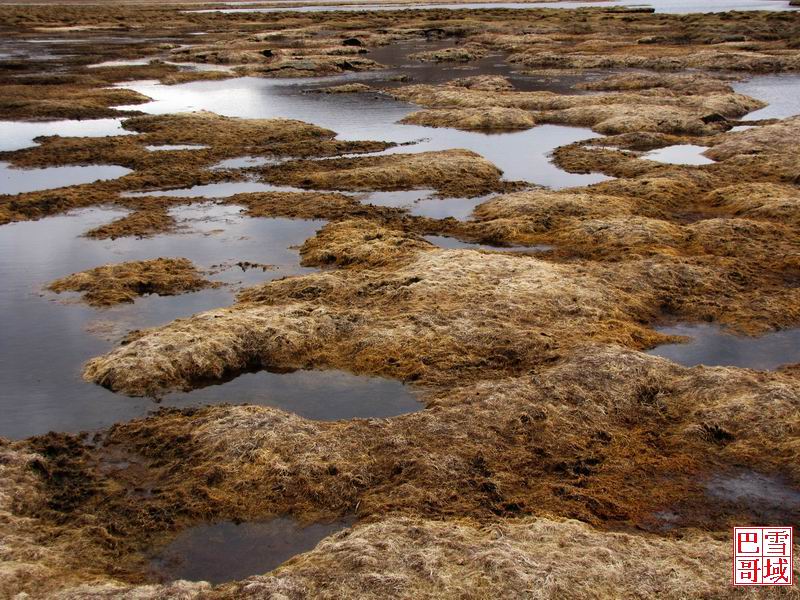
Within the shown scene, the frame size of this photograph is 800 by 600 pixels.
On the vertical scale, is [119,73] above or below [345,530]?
above

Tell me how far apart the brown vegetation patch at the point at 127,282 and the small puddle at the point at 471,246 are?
9586mm

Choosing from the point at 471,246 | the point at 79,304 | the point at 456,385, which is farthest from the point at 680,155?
the point at 79,304

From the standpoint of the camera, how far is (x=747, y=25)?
3903 inches

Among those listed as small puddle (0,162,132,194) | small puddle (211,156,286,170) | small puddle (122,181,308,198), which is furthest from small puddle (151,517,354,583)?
small puddle (211,156,286,170)

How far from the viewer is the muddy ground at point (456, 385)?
12453 mm

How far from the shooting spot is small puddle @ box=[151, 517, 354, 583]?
42.4 feet

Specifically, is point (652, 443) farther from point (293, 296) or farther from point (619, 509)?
point (293, 296)

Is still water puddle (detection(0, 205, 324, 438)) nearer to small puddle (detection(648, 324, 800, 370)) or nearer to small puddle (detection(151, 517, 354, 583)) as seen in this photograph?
small puddle (detection(151, 517, 354, 583))

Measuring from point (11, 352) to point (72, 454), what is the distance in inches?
276

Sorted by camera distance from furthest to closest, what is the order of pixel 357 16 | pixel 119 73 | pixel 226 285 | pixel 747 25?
1. pixel 357 16
2. pixel 747 25
3. pixel 119 73
4. pixel 226 285

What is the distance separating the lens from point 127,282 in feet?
84.5

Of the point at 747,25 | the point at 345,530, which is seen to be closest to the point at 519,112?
the point at 345,530

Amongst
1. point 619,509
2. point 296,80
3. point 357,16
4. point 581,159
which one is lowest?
point 619,509

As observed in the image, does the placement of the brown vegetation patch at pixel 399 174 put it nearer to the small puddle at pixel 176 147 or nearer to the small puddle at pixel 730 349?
the small puddle at pixel 176 147
